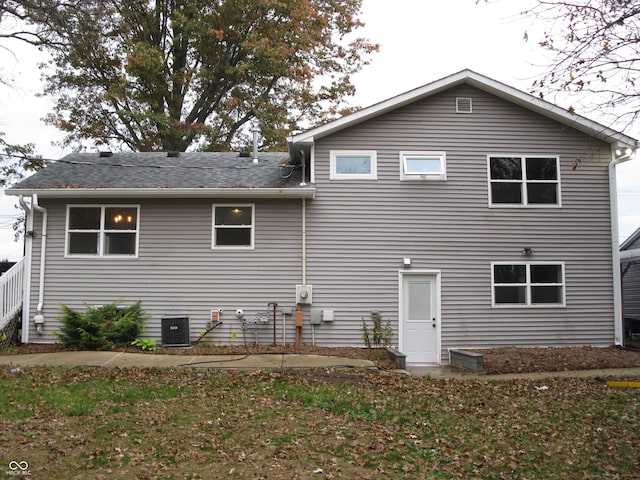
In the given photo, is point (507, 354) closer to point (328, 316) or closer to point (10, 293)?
point (328, 316)

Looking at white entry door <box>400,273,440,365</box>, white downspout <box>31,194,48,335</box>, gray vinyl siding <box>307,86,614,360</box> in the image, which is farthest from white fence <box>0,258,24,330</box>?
white entry door <box>400,273,440,365</box>

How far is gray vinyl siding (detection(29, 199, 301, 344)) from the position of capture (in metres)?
12.0

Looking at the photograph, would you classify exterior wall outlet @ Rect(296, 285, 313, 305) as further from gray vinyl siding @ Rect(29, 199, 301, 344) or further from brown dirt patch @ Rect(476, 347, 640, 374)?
brown dirt patch @ Rect(476, 347, 640, 374)

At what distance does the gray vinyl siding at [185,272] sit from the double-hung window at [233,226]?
5.7 inches

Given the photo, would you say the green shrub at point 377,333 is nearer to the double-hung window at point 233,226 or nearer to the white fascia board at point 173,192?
the white fascia board at point 173,192

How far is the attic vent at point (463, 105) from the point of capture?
494 inches

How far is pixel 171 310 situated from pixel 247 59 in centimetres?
1355

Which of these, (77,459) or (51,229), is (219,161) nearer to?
(51,229)

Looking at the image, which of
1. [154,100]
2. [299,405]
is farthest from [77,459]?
[154,100]

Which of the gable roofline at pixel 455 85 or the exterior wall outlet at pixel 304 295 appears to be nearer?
the exterior wall outlet at pixel 304 295

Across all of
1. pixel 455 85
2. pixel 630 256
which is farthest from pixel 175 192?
pixel 630 256

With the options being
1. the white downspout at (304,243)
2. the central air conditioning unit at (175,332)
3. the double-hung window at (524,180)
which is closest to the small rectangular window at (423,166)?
the double-hung window at (524,180)

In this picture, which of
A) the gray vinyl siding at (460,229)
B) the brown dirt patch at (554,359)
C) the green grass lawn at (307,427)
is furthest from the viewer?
the gray vinyl siding at (460,229)

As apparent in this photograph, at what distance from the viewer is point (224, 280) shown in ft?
39.6
